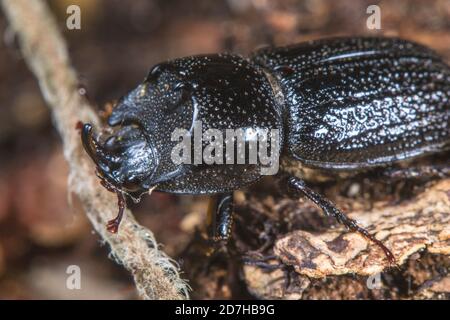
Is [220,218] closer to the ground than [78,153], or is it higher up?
closer to the ground

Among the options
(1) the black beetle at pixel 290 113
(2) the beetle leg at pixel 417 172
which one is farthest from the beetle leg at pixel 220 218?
(2) the beetle leg at pixel 417 172

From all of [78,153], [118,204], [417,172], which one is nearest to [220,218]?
[118,204]

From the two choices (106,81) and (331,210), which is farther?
(106,81)

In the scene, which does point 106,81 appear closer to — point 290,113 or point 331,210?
point 290,113

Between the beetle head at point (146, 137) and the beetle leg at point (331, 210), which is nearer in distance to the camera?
the beetle leg at point (331, 210)

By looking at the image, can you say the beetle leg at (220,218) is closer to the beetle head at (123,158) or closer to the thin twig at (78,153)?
the thin twig at (78,153)

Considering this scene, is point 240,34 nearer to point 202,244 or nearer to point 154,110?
point 154,110

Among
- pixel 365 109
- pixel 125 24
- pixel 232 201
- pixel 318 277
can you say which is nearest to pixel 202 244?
pixel 232 201
